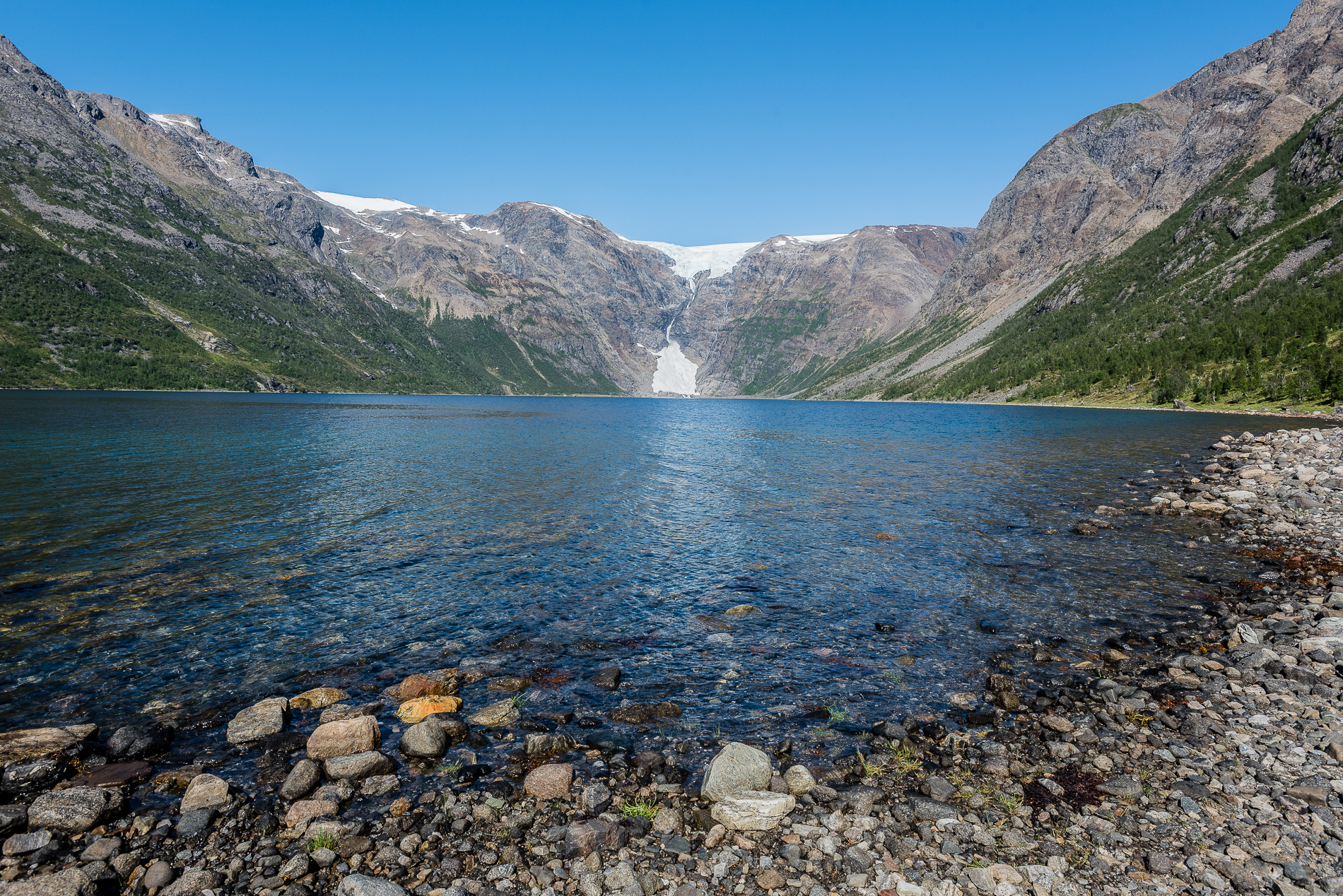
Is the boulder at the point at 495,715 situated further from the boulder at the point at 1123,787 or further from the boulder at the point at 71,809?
the boulder at the point at 1123,787

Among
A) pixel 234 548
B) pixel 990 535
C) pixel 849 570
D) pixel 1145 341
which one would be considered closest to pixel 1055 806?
pixel 849 570

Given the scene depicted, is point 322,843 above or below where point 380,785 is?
above

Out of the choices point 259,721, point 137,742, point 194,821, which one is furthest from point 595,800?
point 137,742

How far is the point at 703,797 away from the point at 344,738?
286 inches

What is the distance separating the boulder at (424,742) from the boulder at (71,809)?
4492mm

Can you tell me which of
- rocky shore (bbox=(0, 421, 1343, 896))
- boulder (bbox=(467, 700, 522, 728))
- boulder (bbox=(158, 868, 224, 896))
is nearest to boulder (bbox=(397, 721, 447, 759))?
rocky shore (bbox=(0, 421, 1343, 896))

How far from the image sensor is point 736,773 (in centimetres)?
1072

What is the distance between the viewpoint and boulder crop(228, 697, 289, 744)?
12406 millimetres

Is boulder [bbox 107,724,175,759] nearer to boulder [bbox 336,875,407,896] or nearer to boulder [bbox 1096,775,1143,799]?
boulder [bbox 336,875,407,896]

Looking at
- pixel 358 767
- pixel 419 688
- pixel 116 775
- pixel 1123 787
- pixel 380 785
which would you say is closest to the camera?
pixel 1123 787

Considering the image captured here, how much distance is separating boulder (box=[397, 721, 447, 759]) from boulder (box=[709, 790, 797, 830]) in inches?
226

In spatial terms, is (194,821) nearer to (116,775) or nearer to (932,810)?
(116,775)

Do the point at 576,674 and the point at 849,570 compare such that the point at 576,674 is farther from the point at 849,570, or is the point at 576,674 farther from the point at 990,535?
the point at 990,535

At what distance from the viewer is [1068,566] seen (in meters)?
25.1
